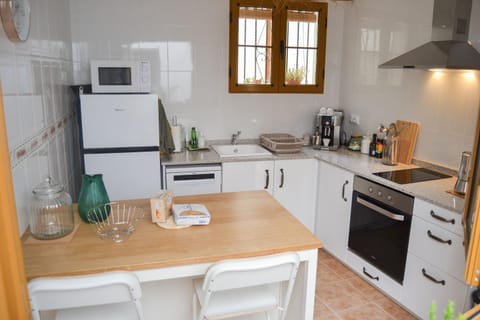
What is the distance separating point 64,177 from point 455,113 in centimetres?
296

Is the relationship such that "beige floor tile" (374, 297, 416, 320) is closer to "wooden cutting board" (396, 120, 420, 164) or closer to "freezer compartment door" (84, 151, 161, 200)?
"wooden cutting board" (396, 120, 420, 164)

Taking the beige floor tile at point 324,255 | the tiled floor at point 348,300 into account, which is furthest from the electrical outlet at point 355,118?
the tiled floor at point 348,300

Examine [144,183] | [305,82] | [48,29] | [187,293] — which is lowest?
[187,293]

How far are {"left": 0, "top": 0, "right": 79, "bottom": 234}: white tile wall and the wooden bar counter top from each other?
0.29 meters

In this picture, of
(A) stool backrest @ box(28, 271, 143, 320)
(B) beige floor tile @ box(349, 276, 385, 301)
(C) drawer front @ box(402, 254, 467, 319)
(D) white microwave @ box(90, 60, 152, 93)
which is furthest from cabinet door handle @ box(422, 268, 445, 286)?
(D) white microwave @ box(90, 60, 152, 93)

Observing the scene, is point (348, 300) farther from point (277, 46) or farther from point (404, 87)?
point (277, 46)

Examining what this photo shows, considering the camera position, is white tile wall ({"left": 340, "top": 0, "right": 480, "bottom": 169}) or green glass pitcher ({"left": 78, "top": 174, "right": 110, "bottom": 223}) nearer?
green glass pitcher ({"left": 78, "top": 174, "right": 110, "bottom": 223})

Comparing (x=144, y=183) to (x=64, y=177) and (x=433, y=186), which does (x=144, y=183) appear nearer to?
(x=64, y=177)

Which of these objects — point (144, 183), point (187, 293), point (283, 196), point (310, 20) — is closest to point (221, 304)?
point (187, 293)

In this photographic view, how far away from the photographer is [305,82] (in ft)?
13.6

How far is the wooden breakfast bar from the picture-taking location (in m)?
1.54

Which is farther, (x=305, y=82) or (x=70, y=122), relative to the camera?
(x=305, y=82)

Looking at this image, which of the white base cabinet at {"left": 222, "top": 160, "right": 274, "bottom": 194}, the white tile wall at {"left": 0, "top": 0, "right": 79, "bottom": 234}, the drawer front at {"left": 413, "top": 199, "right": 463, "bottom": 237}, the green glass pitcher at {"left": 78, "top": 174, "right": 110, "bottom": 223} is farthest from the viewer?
the white base cabinet at {"left": 222, "top": 160, "right": 274, "bottom": 194}

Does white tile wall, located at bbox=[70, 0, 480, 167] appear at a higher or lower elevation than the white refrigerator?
higher
